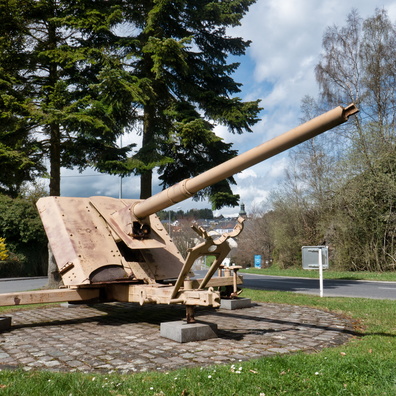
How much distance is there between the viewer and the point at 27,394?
3.44 m

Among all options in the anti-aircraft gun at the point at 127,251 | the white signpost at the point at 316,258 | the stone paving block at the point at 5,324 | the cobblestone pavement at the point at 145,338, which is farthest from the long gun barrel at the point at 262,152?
the white signpost at the point at 316,258

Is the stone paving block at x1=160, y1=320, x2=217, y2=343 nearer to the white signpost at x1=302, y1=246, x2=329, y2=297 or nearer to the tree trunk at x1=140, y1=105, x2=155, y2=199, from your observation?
the white signpost at x1=302, y1=246, x2=329, y2=297

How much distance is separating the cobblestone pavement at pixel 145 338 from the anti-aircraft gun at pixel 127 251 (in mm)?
508

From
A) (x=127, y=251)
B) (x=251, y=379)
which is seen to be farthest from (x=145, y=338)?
(x=251, y=379)

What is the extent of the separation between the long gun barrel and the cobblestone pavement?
1.91 m

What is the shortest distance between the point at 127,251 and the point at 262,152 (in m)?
3.64

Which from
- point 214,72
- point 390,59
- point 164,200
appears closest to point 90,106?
point 214,72

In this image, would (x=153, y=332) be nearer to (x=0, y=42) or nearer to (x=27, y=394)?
(x=27, y=394)

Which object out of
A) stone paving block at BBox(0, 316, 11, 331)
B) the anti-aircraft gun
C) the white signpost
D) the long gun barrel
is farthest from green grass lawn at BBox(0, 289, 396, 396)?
the white signpost

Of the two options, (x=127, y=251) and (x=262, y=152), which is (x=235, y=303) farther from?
(x=262, y=152)

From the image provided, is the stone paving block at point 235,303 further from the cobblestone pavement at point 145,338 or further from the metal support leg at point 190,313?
the metal support leg at point 190,313

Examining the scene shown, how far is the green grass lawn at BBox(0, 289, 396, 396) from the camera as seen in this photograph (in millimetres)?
3486

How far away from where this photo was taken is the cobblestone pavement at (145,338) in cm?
Result: 457

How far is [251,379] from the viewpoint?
371 centimetres
